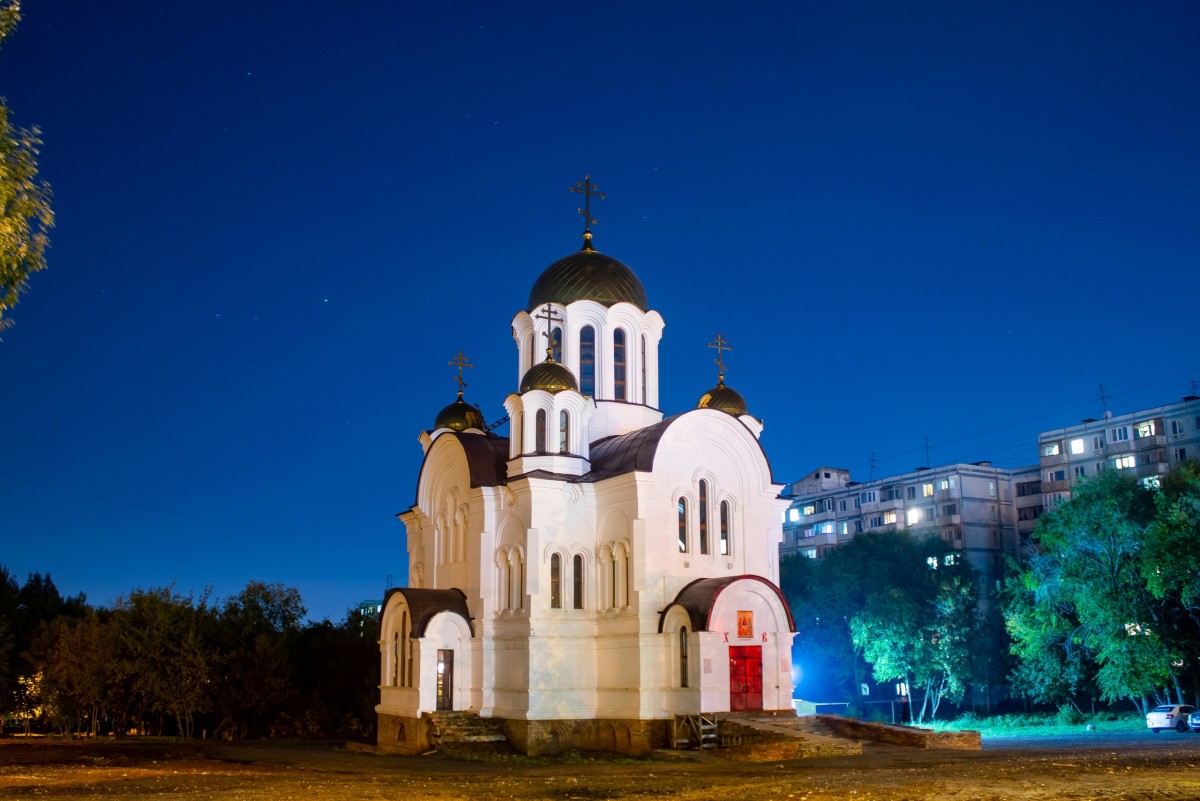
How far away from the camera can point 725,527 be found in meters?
28.0

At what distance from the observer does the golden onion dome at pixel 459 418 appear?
33.2 meters

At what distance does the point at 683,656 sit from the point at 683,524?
3335 millimetres

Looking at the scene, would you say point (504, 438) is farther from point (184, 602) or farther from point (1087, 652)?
point (1087, 652)

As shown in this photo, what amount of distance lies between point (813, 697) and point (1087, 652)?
15.4m

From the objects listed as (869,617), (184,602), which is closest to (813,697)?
(869,617)

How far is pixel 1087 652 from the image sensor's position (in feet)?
126

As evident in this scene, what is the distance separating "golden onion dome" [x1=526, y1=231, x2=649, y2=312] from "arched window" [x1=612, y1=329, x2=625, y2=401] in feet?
3.17

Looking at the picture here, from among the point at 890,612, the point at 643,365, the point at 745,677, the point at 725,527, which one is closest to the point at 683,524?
the point at 725,527

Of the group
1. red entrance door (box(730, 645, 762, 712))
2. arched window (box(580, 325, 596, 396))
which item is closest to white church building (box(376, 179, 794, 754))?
red entrance door (box(730, 645, 762, 712))

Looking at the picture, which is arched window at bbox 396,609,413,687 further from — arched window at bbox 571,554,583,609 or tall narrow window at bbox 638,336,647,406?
tall narrow window at bbox 638,336,647,406

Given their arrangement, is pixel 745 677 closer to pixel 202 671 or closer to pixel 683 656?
pixel 683 656

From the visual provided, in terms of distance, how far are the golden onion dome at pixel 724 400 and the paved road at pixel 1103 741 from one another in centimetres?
1080

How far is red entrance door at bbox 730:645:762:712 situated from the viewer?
1008 inches

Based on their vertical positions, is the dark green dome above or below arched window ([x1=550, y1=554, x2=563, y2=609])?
above
